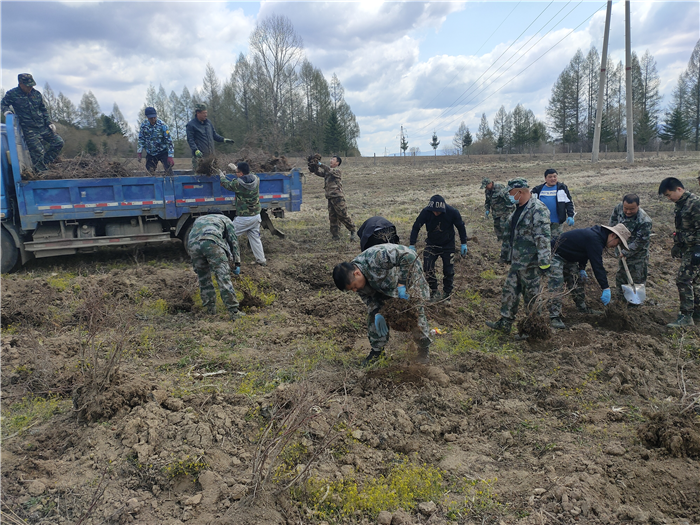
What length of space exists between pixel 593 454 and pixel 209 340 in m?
4.19

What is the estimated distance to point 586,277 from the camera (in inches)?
236

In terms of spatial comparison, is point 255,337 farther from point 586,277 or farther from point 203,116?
point 203,116

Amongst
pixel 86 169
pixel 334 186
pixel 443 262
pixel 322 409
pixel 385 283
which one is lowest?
pixel 322 409

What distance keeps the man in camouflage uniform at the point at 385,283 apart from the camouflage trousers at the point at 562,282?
6.21ft

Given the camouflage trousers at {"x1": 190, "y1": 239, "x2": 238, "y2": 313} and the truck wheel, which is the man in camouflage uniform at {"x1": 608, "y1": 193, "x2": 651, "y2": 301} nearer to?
the camouflage trousers at {"x1": 190, "y1": 239, "x2": 238, "y2": 313}

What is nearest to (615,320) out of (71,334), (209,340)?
(209,340)

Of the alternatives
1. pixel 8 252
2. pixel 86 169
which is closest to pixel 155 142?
pixel 86 169

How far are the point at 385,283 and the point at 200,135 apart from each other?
635 centimetres

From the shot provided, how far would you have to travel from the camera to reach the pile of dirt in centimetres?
810

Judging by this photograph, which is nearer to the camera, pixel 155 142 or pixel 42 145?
pixel 42 145

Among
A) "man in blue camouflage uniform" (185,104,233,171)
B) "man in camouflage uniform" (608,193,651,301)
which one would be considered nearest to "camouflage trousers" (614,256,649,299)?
"man in camouflage uniform" (608,193,651,301)

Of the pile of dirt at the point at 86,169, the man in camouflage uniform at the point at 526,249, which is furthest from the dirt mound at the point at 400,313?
the pile of dirt at the point at 86,169

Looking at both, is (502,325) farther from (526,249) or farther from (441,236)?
(441,236)

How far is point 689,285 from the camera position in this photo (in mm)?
5496
